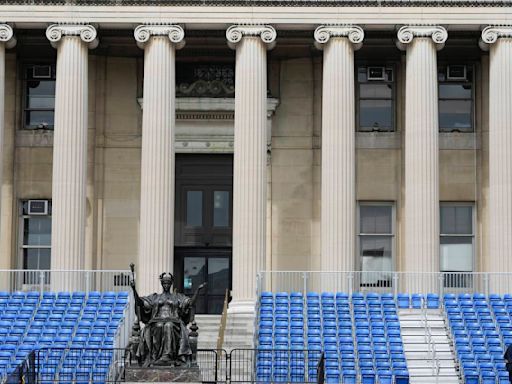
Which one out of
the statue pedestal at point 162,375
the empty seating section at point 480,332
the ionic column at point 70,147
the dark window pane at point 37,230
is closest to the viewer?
the statue pedestal at point 162,375

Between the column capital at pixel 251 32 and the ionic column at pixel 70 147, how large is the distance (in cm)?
386

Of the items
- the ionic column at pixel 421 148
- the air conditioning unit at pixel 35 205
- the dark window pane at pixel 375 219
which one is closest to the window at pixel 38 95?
the air conditioning unit at pixel 35 205

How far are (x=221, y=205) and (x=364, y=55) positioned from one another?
21.0 feet

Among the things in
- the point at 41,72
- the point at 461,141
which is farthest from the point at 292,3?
the point at 41,72

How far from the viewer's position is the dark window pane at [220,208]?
39.3 meters

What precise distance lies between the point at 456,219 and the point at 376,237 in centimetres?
253

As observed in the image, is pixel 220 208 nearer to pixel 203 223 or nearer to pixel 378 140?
pixel 203 223

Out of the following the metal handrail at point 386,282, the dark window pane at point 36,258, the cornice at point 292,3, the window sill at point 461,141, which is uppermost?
the cornice at point 292,3

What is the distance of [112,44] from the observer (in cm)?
3906

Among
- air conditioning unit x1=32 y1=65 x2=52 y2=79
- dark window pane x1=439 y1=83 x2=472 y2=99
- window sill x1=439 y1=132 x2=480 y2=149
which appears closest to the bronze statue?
air conditioning unit x1=32 y1=65 x2=52 y2=79

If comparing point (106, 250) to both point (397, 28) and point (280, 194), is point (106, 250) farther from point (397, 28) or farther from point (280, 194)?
point (397, 28)

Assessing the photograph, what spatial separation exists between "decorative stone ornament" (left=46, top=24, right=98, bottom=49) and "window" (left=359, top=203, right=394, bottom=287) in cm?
989

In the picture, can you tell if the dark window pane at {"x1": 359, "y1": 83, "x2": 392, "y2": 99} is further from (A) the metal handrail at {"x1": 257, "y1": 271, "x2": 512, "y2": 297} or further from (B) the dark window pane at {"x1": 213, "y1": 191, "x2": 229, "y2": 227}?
(A) the metal handrail at {"x1": 257, "y1": 271, "x2": 512, "y2": 297}

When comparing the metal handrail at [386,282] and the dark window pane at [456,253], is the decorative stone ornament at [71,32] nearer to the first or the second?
the metal handrail at [386,282]
